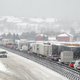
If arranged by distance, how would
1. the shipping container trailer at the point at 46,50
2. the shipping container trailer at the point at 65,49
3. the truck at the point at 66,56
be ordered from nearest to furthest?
the truck at the point at 66,56, the shipping container trailer at the point at 65,49, the shipping container trailer at the point at 46,50

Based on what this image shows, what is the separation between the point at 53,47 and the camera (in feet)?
156

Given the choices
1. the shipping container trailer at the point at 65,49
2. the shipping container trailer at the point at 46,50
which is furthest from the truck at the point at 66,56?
the shipping container trailer at the point at 46,50

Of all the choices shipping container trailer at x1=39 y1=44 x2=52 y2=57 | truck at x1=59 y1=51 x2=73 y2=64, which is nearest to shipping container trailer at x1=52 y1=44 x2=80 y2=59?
shipping container trailer at x1=39 y1=44 x2=52 y2=57

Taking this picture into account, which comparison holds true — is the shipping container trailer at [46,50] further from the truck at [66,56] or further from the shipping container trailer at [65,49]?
the truck at [66,56]

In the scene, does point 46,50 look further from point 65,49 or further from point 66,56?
point 66,56

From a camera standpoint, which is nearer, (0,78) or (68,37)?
(0,78)

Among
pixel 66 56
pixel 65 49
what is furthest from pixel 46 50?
pixel 66 56

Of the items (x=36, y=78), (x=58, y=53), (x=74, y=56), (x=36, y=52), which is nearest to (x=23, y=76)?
(x=36, y=78)

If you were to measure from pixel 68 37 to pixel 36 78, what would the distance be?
11981cm

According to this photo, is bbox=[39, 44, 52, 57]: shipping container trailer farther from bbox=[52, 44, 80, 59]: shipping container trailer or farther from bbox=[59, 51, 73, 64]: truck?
bbox=[59, 51, 73, 64]: truck

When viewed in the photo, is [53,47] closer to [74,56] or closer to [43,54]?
[43,54]

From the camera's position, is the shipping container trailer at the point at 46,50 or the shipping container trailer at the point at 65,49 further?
the shipping container trailer at the point at 46,50

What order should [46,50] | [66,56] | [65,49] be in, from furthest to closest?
[46,50], [65,49], [66,56]

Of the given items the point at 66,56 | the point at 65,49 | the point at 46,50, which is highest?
the point at 65,49
